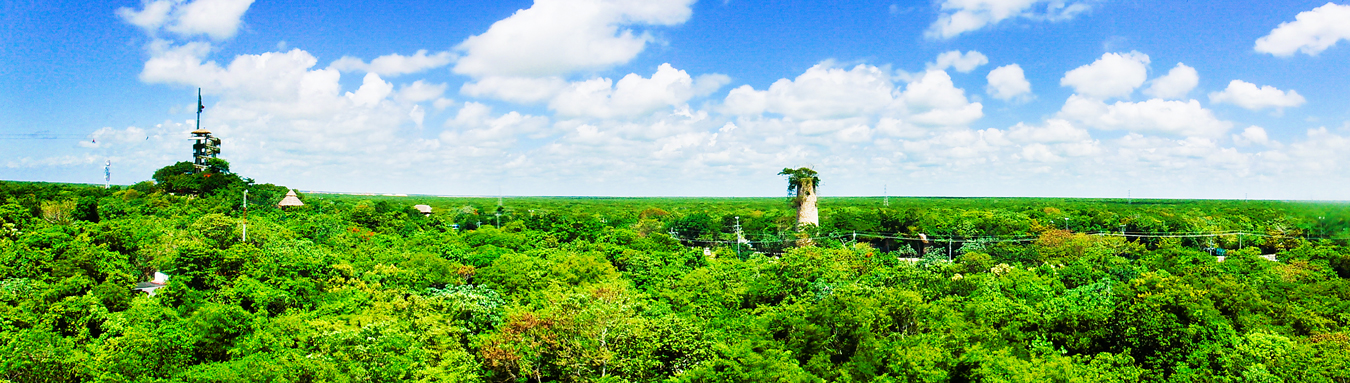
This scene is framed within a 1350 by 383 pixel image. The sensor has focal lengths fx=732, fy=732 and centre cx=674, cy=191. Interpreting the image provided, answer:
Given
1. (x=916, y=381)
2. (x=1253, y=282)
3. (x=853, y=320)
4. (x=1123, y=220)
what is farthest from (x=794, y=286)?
(x=1123, y=220)

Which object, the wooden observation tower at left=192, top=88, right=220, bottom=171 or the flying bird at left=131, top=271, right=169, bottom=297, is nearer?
the flying bird at left=131, top=271, right=169, bottom=297

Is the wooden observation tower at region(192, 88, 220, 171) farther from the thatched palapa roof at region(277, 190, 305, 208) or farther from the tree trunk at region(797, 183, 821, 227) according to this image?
the tree trunk at region(797, 183, 821, 227)

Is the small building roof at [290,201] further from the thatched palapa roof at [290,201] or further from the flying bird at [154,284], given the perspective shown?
the flying bird at [154,284]

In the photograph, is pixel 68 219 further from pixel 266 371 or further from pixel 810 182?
pixel 810 182

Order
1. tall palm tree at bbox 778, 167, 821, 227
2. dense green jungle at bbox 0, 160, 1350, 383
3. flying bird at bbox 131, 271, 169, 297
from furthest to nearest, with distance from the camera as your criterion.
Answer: tall palm tree at bbox 778, 167, 821, 227, flying bird at bbox 131, 271, 169, 297, dense green jungle at bbox 0, 160, 1350, 383


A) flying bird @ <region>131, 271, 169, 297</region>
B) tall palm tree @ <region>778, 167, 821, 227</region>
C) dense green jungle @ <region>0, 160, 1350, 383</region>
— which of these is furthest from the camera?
tall palm tree @ <region>778, 167, 821, 227</region>

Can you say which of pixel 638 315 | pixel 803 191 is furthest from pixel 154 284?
pixel 803 191

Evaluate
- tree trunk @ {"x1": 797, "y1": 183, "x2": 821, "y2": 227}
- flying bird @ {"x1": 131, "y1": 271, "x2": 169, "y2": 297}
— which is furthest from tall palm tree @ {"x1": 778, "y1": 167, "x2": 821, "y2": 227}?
flying bird @ {"x1": 131, "y1": 271, "x2": 169, "y2": 297}

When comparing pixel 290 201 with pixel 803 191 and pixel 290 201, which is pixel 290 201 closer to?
pixel 290 201

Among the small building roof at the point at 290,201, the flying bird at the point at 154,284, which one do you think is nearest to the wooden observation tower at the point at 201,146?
the small building roof at the point at 290,201
